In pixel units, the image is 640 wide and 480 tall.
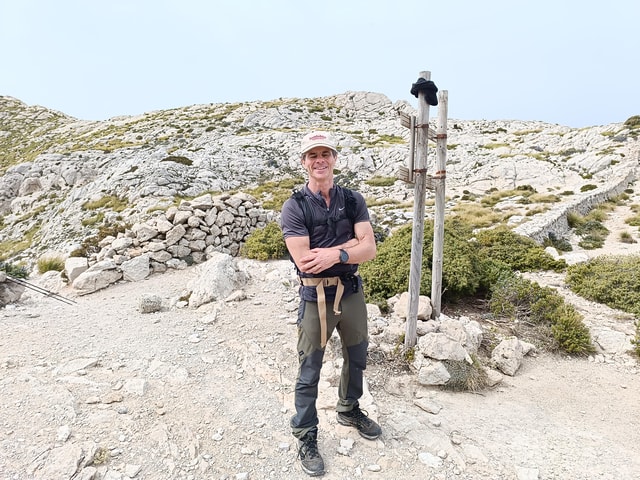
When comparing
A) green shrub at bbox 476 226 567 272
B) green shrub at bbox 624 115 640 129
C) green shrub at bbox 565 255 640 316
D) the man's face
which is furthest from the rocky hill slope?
green shrub at bbox 565 255 640 316

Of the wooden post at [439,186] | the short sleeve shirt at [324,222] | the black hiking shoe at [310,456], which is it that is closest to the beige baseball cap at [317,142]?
the short sleeve shirt at [324,222]

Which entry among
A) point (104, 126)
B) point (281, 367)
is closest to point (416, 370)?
point (281, 367)

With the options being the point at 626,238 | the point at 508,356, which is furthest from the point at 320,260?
the point at 626,238

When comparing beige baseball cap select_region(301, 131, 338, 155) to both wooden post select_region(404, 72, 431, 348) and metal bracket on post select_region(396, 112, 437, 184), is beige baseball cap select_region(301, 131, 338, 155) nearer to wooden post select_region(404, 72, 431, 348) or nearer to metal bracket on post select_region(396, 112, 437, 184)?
metal bracket on post select_region(396, 112, 437, 184)

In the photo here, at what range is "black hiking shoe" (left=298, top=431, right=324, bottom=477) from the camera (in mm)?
2990

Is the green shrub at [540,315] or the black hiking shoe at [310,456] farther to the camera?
the green shrub at [540,315]

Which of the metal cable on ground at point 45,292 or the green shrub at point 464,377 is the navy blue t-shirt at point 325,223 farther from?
the metal cable on ground at point 45,292

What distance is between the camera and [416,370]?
4.73 metres

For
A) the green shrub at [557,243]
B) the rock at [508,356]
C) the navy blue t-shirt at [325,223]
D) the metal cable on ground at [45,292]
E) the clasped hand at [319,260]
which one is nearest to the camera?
the clasped hand at [319,260]

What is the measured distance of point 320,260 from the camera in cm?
279

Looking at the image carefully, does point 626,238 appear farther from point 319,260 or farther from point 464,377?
point 319,260

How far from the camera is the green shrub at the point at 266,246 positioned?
9.20 metres

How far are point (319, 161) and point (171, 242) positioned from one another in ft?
23.7

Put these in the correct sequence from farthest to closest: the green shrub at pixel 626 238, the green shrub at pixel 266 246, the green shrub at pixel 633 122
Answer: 1. the green shrub at pixel 633 122
2. the green shrub at pixel 626 238
3. the green shrub at pixel 266 246
